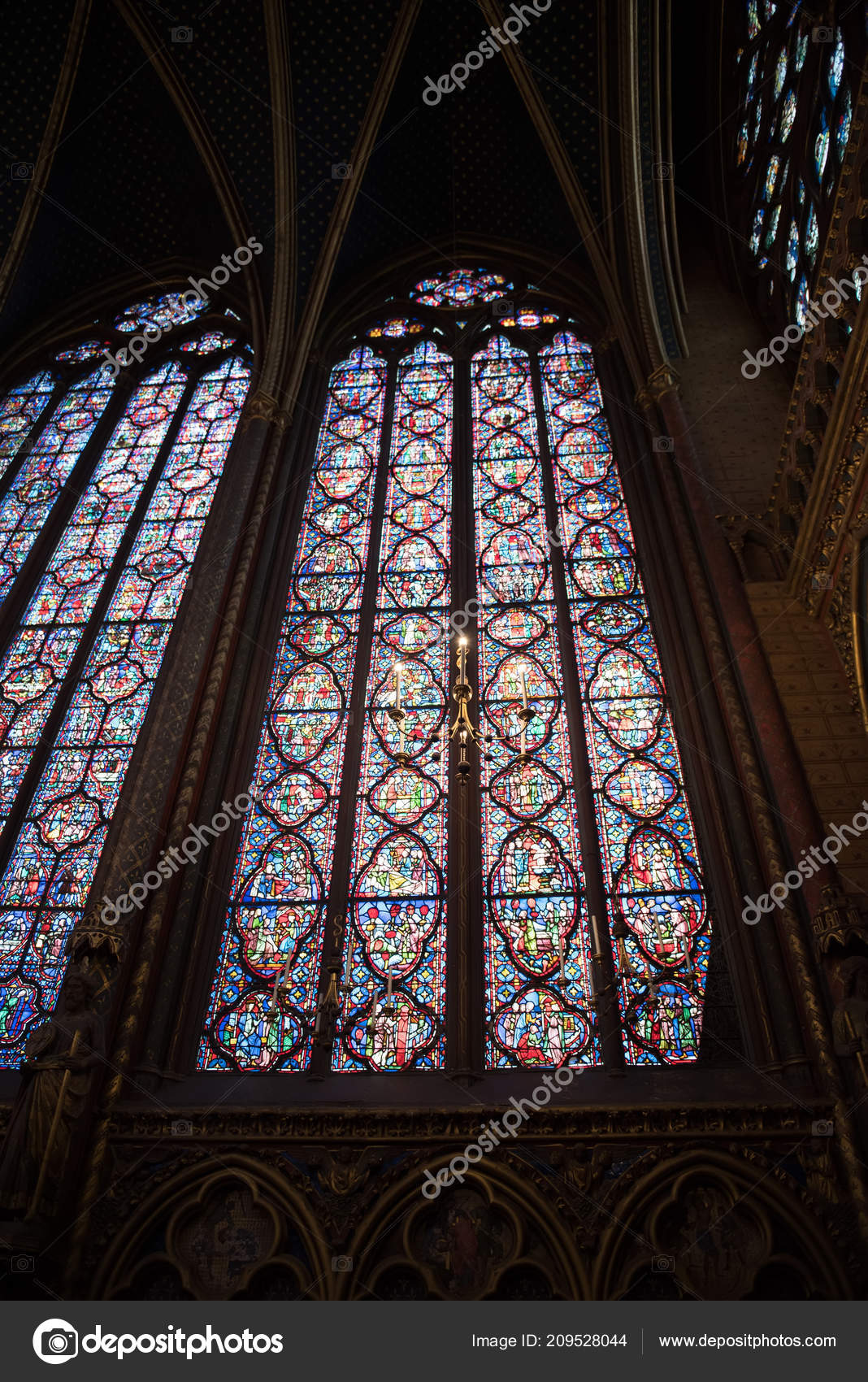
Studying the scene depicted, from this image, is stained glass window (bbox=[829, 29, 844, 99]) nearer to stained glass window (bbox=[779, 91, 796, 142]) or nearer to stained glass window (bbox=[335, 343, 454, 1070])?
stained glass window (bbox=[779, 91, 796, 142])

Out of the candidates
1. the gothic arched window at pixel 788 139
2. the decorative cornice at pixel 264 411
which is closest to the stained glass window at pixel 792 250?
the gothic arched window at pixel 788 139

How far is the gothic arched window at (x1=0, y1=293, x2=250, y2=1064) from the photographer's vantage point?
9070 millimetres

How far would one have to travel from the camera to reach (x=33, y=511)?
41.4ft

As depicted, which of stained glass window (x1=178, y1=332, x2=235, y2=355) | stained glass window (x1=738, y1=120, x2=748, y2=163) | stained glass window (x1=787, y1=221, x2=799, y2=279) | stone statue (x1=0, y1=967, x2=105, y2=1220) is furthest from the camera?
stained glass window (x1=178, y1=332, x2=235, y2=355)

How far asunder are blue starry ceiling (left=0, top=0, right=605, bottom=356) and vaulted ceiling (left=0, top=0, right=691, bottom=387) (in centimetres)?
3

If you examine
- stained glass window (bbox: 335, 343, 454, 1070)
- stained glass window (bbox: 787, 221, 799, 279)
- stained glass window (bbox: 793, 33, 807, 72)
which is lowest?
stained glass window (bbox: 335, 343, 454, 1070)

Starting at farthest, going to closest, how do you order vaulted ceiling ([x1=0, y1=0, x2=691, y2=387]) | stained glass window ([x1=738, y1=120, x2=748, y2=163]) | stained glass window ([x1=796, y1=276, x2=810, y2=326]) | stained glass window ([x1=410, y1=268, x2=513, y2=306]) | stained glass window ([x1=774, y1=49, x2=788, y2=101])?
stained glass window ([x1=410, y1=268, x2=513, y2=306])
vaulted ceiling ([x1=0, y1=0, x2=691, y2=387])
stained glass window ([x1=738, y1=120, x2=748, y2=163])
stained glass window ([x1=774, y1=49, x2=788, y2=101])
stained glass window ([x1=796, y1=276, x2=810, y2=326])

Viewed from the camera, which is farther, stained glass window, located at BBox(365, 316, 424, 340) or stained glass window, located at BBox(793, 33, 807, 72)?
stained glass window, located at BBox(365, 316, 424, 340)

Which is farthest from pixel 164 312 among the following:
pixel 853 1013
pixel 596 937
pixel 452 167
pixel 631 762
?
pixel 853 1013

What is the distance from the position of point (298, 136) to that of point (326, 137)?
0.39 metres

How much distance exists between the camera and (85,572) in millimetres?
11773

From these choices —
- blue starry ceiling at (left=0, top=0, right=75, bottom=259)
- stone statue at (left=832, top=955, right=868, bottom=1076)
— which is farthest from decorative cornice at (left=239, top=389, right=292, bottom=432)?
stone statue at (left=832, top=955, right=868, bottom=1076)

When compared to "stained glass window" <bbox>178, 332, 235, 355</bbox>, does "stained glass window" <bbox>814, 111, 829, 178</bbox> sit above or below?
below
